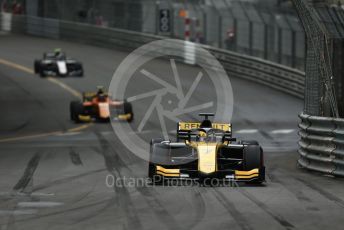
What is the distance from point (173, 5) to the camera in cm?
5028

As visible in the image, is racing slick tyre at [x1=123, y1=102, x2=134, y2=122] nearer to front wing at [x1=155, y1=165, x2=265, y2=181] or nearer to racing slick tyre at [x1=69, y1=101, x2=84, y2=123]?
racing slick tyre at [x1=69, y1=101, x2=84, y2=123]

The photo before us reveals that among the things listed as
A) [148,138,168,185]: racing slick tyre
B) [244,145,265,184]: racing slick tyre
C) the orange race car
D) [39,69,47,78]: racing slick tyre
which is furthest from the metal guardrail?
[39,69,47,78]: racing slick tyre

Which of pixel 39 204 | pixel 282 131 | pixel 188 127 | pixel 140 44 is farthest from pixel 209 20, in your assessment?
pixel 39 204

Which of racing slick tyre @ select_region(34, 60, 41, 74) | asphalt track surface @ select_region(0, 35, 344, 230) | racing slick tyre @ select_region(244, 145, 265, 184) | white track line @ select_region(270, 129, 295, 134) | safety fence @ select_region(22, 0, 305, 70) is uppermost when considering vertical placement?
safety fence @ select_region(22, 0, 305, 70)

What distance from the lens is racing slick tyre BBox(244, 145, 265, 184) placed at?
1678 centimetres

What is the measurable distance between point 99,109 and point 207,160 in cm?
1475

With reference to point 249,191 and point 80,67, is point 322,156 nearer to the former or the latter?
point 249,191

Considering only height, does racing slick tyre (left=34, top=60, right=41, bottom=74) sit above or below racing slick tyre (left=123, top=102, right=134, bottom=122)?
above

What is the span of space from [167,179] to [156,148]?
58cm

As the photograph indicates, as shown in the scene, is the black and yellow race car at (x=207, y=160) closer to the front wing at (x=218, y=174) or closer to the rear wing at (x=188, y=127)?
the front wing at (x=218, y=174)

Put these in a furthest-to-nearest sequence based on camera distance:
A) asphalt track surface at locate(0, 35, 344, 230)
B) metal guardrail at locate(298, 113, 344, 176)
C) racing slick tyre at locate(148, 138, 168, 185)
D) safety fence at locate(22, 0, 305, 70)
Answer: safety fence at locate(22, 0, 305, 70) → metal guardrail at locate(298, 113, 344, 176) → racing slick tyre at locate(148, 138, 168, 185) → asphalt track surface at locate(0, 35, 344, 230)

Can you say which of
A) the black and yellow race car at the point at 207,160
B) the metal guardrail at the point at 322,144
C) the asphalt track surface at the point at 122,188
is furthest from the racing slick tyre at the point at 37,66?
the black and yellow race car at the point at 207,160

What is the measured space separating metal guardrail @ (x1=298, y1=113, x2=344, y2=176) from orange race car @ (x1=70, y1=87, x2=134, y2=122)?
12.1 metres

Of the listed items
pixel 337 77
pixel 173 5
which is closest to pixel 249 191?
pixel 337 77
